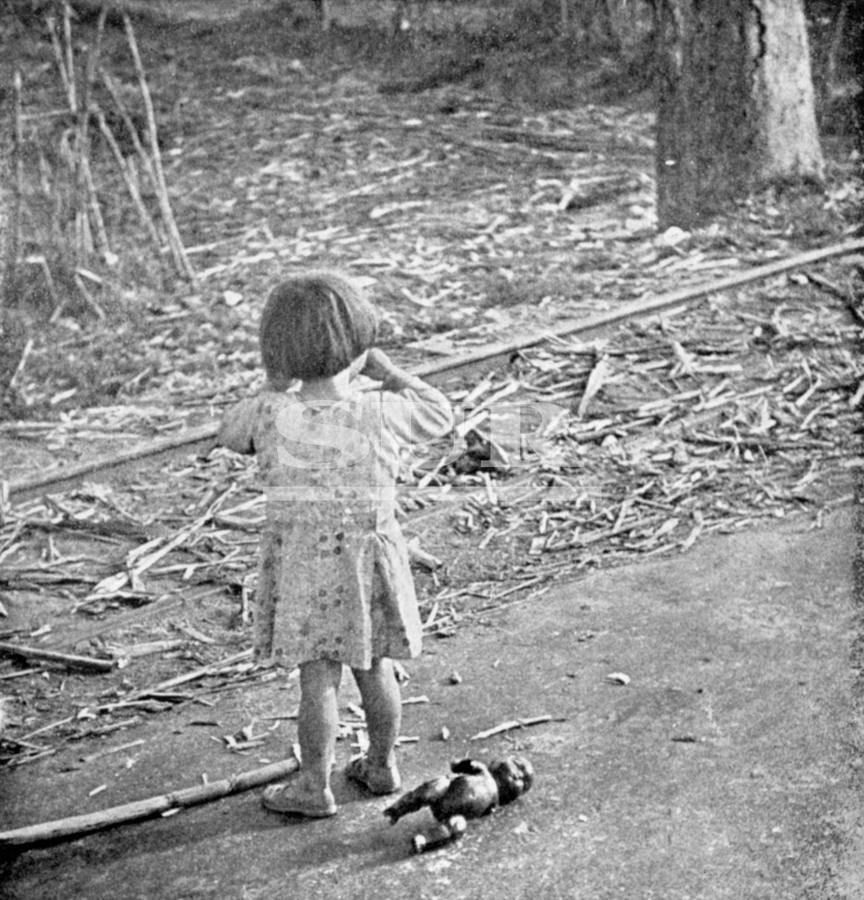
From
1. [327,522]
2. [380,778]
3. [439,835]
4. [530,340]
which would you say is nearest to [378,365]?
[327,522]

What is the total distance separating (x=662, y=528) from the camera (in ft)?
19.2

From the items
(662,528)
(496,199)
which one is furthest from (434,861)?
(496,199)

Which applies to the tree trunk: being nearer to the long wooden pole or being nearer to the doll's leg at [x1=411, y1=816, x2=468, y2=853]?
the long wooden pole

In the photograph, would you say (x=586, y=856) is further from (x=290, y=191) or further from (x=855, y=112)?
(x=855, y=112)

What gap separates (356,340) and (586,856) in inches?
50.0

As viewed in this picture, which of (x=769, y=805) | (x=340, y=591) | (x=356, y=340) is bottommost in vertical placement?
(x=769, y=805)

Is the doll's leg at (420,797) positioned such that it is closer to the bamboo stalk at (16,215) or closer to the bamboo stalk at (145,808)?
the bamboo stalk at (145,808)

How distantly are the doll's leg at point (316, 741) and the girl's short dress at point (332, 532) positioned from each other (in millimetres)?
88

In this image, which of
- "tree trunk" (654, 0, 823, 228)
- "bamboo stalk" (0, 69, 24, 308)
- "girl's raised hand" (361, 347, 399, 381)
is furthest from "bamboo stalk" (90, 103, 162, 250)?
"girl's raised hand" (361, 347, 399, 381)

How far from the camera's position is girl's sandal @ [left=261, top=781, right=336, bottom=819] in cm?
396

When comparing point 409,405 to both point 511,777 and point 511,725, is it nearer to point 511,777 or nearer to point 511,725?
point 511,777

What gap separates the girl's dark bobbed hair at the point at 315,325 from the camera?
3752mm

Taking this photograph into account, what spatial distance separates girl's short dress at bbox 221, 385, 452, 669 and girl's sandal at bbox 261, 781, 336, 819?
341mm

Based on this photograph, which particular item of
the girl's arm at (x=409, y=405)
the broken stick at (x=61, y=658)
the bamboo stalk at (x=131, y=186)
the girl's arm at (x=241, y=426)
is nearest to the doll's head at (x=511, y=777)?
the girl's arm at (x=409, y=405)
